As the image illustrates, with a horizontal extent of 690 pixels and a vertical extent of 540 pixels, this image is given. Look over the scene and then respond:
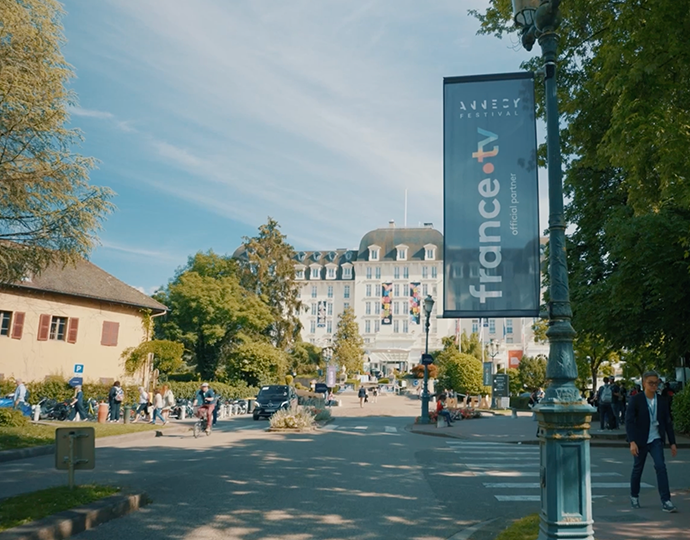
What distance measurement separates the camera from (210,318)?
5094cm

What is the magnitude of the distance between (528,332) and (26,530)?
96.1 m

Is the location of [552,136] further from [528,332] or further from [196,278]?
[528,332]

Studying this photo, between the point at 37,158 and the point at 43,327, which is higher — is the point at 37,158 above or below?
above

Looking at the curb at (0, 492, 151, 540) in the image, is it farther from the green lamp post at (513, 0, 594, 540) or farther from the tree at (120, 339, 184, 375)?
the tree at (120, 339, 184, 375)

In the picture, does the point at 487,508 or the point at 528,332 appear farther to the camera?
the point at 528,332

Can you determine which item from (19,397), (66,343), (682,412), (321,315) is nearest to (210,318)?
(66,343)

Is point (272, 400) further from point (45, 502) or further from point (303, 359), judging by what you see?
point (303, 359)

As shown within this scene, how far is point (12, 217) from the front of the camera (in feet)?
58.2

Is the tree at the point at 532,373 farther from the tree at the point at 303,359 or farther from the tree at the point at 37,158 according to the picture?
the tree at the point at 37,158

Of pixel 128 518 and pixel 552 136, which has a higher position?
pixel 552 136

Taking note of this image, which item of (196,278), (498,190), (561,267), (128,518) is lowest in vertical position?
(128,518)

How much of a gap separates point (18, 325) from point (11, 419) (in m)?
15.9

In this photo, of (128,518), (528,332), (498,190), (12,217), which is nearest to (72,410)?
(12,217)

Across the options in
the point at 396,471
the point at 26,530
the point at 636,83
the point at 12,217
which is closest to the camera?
the point at 26,530
